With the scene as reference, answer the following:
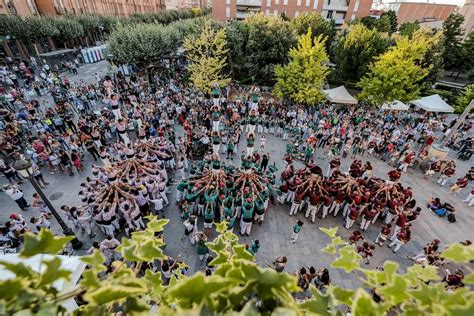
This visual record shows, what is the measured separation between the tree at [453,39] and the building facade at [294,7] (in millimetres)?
15610

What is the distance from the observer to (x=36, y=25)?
28938 millimetres

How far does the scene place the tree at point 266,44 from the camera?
24.4 meters

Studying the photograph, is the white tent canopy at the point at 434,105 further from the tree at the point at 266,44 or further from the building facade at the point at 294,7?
the building facade at the point at 294,7

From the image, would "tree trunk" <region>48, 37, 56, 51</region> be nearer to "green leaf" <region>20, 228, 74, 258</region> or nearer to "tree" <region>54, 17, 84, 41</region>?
"tree" <region>54, 17, 84, 41</region>

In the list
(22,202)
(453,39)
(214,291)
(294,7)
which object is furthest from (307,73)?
(294,7)

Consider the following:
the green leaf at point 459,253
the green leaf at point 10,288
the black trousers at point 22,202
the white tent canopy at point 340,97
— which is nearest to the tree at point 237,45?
the white tent canopy at point 340,97

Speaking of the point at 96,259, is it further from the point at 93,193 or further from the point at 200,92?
the point at 200,92

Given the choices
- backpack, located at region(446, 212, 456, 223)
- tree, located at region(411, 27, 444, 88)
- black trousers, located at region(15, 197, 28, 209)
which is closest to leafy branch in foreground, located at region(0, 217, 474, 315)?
black trousers, located at region(15, 197, 28, 209)

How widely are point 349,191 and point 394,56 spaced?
14901mm

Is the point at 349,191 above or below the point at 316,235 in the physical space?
above

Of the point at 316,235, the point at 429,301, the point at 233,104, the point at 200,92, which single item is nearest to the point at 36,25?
the point at 200,92

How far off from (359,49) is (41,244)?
30.6 metres

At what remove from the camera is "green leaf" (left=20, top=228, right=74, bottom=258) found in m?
1.33

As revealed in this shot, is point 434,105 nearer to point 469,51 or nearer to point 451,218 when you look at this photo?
point 451,218
